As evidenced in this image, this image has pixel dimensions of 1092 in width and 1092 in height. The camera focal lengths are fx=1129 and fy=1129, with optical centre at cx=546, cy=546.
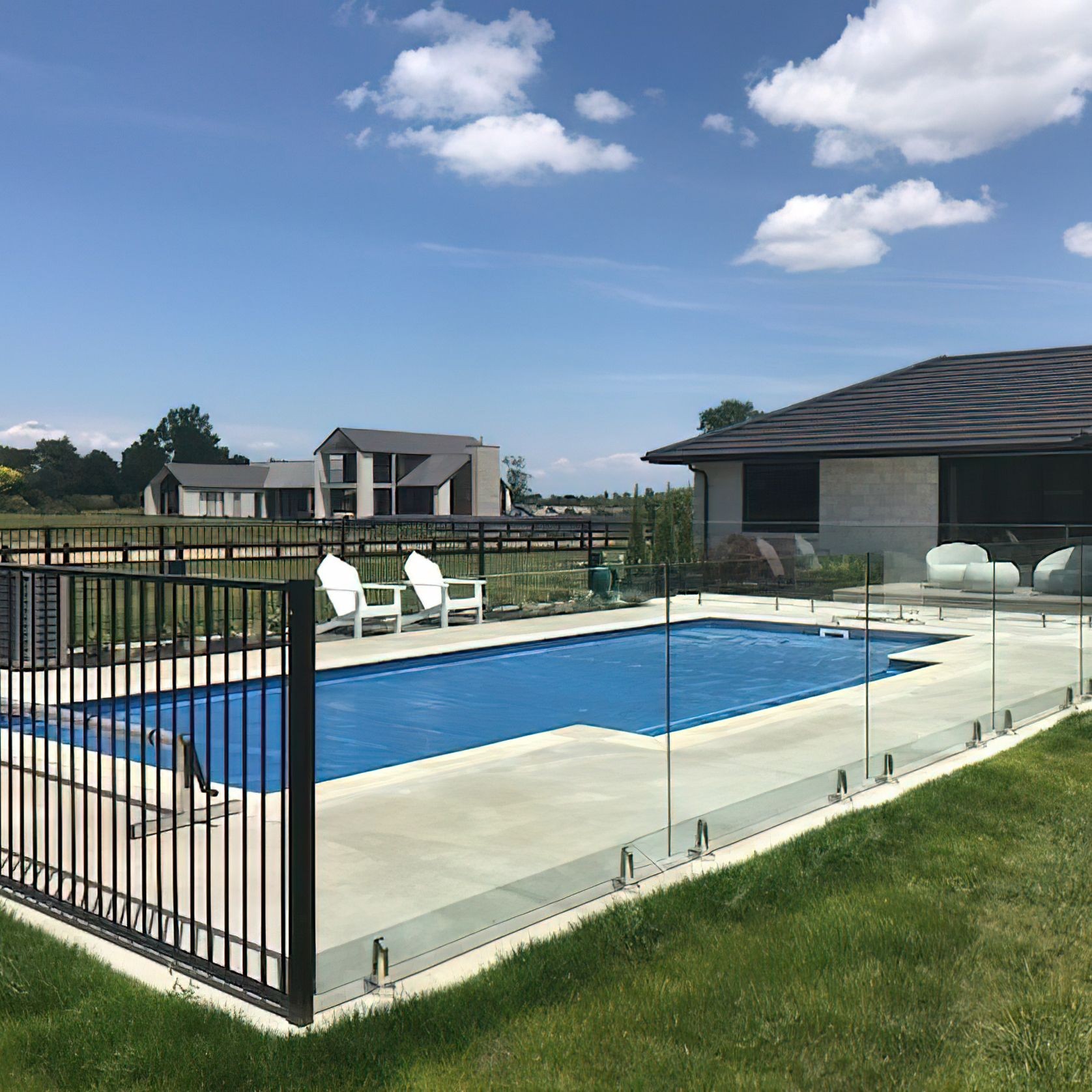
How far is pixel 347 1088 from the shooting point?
3.17m

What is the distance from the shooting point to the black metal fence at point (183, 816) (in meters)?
3.61

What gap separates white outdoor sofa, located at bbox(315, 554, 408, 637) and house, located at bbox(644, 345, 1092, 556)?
6504 millimetres

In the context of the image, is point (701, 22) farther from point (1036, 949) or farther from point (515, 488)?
point (515, 488)

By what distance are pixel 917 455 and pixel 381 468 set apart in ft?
182

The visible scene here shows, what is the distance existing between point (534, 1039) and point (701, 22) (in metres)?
22.8

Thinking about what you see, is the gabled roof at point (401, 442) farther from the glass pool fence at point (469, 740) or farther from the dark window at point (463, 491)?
the glass pool fence at point (469, 740)

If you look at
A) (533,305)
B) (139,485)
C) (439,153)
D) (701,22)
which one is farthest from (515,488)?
(701,22)

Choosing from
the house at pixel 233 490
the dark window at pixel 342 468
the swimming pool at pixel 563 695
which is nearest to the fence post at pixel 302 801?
the swimming pool at pixel 563 695

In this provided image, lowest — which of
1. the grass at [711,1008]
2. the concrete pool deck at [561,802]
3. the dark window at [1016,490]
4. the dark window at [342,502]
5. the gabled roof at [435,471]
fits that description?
the grass at [711,1008]

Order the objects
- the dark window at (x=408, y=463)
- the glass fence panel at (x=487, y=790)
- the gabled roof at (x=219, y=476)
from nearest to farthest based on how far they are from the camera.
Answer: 1. the glass fence panel at (x=487, y=790)
2. the dark window at (x=408, y=463)
3. the gabled roof at (x=219, y=476)

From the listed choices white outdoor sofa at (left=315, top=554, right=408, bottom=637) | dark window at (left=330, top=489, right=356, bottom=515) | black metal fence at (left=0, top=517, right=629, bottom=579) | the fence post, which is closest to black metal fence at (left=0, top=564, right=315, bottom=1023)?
the fence post

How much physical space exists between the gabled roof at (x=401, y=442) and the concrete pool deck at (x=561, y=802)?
65.1m

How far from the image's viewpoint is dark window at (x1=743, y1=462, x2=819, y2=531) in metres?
22.5

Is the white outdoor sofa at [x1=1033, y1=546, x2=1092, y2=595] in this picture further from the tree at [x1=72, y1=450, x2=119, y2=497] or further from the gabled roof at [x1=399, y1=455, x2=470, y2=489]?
the tree at [x1=72, y1=450, x2=119, y2=497]
